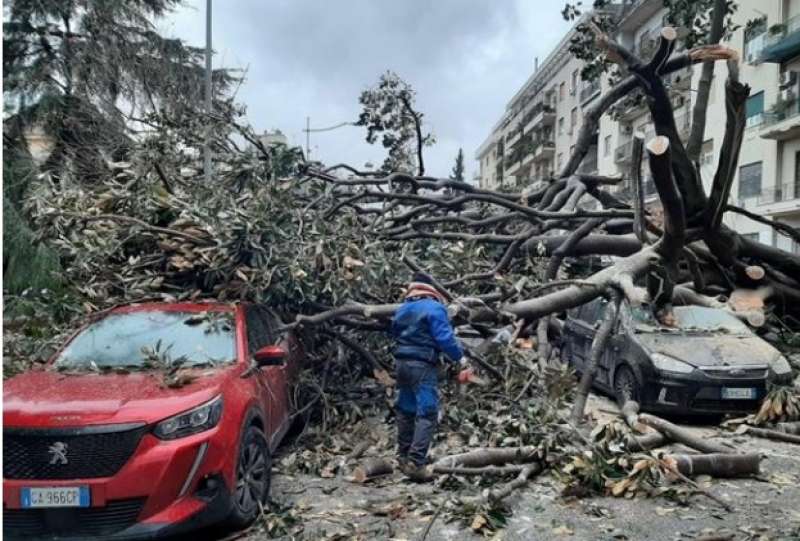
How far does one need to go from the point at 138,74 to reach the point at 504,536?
14.3 meters

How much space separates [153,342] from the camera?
547 cm

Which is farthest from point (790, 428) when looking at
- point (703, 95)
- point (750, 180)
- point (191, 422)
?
point (750, 180)

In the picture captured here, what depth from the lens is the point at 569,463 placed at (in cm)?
565

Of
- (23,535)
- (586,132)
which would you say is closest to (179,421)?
(23,535)

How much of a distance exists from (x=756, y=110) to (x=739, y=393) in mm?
26714

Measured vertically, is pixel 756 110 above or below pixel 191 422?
above

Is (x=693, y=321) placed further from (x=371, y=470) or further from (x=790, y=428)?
(x=371, y=470)

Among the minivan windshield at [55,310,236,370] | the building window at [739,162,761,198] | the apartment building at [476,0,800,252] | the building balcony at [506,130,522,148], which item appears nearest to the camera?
the minivan windshield at [55,310,236,370]

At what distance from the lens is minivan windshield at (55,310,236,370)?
5.28 m

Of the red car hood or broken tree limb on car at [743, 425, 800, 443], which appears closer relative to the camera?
the red car hood

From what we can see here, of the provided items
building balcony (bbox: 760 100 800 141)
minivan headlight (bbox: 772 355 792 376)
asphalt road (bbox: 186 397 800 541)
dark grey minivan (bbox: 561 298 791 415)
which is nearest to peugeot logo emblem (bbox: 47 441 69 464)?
asphalt road (bbox: 186 397 800 541)

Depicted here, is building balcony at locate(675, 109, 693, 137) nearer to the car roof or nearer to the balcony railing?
the balcony railing

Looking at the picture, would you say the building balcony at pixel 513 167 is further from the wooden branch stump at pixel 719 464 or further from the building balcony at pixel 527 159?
the wooden branch stump at pixel 719 464

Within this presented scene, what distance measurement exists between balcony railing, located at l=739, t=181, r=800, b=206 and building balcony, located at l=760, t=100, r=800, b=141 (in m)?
2.07
